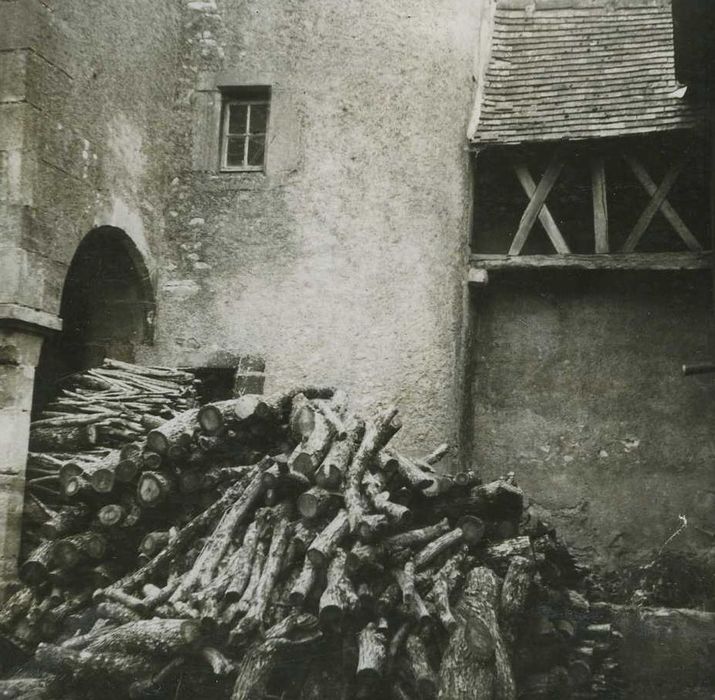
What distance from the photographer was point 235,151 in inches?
361

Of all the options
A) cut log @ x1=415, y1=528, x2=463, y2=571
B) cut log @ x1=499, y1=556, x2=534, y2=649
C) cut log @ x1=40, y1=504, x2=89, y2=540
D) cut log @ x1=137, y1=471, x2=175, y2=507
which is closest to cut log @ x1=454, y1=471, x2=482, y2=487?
cut log @ x1=415, y1=528, x2=463, y2=571

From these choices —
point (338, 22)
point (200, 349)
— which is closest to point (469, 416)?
point (200, 349)

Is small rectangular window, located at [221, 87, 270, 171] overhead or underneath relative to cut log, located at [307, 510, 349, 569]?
overhead

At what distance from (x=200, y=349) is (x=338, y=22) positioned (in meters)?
3.43

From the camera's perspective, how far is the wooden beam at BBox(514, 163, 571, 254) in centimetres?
866

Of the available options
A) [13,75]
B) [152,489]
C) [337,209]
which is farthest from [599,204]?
[13,75]

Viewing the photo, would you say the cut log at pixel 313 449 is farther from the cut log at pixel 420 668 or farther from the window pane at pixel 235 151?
the window pane at pixel 235 151

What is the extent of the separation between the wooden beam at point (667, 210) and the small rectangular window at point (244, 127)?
3534 millimetres

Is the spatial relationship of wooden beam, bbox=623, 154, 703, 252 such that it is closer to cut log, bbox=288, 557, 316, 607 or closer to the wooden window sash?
the wooden window sash

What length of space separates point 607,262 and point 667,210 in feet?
2.37

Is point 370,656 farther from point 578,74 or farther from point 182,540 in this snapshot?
point 578,74

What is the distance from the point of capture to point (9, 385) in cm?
649

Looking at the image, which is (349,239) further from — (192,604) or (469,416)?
(192,604)

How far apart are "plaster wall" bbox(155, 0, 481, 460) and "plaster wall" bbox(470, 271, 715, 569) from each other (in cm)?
68
